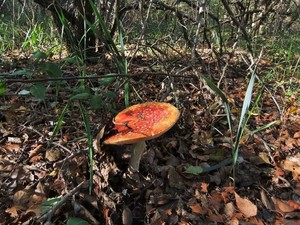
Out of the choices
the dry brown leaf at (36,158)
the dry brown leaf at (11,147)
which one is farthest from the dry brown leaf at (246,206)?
the dry brown leaf at (11,147)

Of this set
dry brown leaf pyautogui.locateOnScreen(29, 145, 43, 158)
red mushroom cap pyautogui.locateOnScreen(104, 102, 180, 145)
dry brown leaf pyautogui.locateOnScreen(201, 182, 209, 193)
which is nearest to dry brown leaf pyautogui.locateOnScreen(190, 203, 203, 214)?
dry brown leaf pyautogui.locateOnScreen(201, 182, 209, 193)

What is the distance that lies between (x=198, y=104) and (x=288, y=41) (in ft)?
10.0

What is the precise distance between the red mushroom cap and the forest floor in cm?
22

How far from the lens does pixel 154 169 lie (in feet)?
6.26

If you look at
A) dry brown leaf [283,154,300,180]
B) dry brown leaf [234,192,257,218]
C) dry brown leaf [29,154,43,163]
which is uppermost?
dry brown leaf [29,154,43,163]

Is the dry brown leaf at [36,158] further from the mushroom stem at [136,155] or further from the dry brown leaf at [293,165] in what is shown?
the dry brown leaf at [293,165]

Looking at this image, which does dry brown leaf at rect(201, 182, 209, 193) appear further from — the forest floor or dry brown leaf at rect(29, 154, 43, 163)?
dry brown leaf at rect(29, 154, 43, 163)

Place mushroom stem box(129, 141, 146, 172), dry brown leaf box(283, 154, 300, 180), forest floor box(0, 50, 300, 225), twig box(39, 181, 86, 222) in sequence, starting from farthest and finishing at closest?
dry brown leaf box(283, 154, 300, 180), mushroom stem box(129, 141, 146, 172), forest floor box(0, 50, 300, 225), twig box(39, 181, 86, 222)

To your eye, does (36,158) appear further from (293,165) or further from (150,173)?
(293,165)

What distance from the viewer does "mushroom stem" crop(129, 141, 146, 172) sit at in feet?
5.70

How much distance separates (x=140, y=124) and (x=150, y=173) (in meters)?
0.43

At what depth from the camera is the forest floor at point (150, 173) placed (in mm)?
1628

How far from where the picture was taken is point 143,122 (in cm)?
162

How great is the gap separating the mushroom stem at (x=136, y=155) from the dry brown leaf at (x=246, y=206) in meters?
0.60
